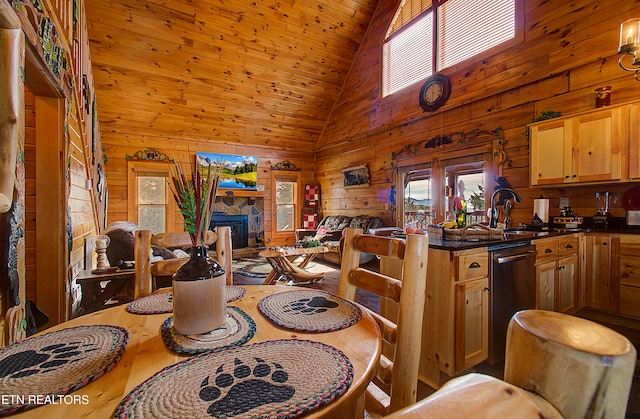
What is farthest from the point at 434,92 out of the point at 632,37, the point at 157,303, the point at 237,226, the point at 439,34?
the point at 237,226

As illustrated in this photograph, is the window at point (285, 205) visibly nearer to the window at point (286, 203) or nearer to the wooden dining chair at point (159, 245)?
the window at point (286, 203)

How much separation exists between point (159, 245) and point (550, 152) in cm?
366

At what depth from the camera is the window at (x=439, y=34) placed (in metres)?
3.81

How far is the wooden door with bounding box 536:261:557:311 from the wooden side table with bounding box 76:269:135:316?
3.59m

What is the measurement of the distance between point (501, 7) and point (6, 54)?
4.94 meters

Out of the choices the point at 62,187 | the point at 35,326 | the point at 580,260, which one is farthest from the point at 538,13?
the point at 35,326

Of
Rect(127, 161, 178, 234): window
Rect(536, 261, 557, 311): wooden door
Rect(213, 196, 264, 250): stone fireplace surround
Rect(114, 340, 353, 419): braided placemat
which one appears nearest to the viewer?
Rect(114, 340, 353, 419): braided placemat

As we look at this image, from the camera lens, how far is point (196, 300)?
0.83m

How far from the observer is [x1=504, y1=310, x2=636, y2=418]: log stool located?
216 millimetres

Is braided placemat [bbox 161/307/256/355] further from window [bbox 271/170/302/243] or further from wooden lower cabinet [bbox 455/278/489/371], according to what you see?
window [bbox 271/170/302/243]

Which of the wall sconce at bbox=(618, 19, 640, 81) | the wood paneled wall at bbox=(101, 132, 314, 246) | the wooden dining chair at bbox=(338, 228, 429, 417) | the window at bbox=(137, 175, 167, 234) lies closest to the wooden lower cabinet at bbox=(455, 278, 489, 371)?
the wooden dining chair at bbox=(338, 228, 429, 417)

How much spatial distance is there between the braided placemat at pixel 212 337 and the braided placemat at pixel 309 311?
0.10m

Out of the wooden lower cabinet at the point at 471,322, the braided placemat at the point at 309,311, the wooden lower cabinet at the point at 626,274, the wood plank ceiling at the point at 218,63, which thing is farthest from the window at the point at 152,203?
the wooden lower cabinet at the point at 626,274

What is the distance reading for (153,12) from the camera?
430 centimetres
